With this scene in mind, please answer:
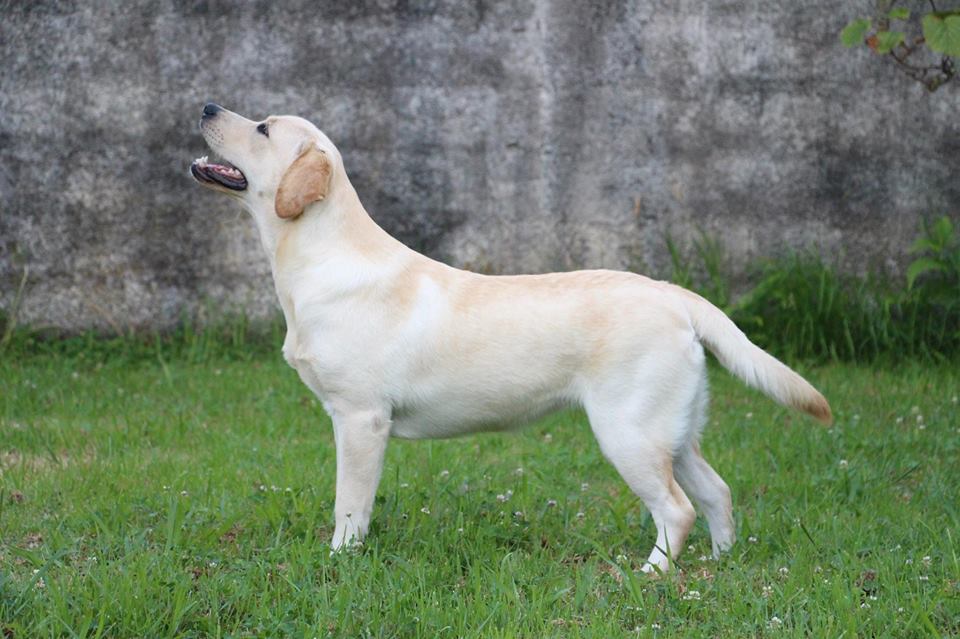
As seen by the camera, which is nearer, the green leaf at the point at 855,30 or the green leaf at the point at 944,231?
the green leaf at the point at 855,30

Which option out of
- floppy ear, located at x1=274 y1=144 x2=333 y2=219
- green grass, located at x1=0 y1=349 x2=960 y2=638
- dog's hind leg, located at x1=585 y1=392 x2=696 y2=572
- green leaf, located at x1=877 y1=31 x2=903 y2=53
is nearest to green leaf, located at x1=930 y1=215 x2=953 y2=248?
green grass, located at x1=0 y1=349 x2=960 y2=638

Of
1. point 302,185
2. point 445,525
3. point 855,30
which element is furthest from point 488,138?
point 445,525

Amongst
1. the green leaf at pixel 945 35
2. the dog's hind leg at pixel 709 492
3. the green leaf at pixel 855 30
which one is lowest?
the dog's hind leg at pixel 709 492

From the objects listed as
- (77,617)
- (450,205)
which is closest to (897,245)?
(450,205)

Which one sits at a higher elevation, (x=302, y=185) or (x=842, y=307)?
(x=302, y=185)

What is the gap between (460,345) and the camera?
4.25m

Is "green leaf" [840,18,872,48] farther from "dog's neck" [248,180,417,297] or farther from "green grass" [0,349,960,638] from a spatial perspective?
"dog's neck" [248,180,417,297]

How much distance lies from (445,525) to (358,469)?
47 centimetres

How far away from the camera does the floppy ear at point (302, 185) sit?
4230 millimetres

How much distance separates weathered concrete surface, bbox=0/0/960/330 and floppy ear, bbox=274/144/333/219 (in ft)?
11.8

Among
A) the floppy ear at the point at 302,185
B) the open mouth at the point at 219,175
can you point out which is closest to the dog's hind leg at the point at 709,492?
the floppy ear at the point at 302,185

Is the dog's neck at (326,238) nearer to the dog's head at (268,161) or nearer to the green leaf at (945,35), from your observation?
the dog's head at (268,161)

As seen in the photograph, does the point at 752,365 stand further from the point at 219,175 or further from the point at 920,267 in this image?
the point at 920,267

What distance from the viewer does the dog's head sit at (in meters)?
4.26
